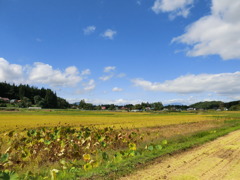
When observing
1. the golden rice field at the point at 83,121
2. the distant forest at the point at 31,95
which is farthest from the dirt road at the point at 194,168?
the distant forest at the point at 31,95

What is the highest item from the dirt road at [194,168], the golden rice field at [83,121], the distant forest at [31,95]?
the distant forest at [31,95]

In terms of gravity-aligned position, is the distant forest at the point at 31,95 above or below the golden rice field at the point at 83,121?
above

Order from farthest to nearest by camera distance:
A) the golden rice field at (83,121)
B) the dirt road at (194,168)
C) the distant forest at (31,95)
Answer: the distant forest at (31,95) < the golden rice field at (83,121) < the dirt road at (194,168)

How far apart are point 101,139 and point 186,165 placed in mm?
5564

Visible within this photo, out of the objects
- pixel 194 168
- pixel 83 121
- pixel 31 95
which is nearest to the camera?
pixel 194 168

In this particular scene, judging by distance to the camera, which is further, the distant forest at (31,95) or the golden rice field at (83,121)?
the distant forest at (31,95)

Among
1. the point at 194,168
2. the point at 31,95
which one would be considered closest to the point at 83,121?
the point at 194,168

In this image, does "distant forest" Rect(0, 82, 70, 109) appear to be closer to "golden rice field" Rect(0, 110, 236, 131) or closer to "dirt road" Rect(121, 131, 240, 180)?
"golden rice field" Rect(0, 110, 236, 131)

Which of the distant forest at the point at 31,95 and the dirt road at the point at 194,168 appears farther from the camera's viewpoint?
the distant forest at the point at 31,95

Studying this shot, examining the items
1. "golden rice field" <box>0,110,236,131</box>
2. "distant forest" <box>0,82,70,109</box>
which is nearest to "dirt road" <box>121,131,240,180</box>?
"golden rice field" <box>0,110,236,131</box>

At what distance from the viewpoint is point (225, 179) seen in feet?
22.4

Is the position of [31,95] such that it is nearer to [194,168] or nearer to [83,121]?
[83,121]

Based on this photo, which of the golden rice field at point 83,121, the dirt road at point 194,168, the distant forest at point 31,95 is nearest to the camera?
the dirt road at point 194,168

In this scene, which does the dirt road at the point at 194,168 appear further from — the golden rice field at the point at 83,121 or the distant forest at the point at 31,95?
the distant forest at the point at 31,95
